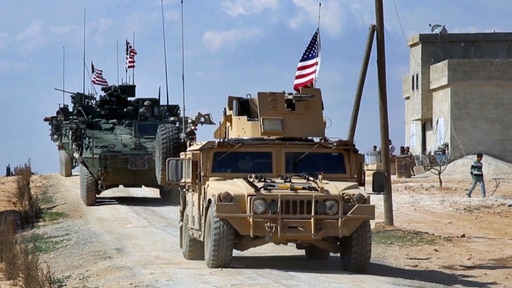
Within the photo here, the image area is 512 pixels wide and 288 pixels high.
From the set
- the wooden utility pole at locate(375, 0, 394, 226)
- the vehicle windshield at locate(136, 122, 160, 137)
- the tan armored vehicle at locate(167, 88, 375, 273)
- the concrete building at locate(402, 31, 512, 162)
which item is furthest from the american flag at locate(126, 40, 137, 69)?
the tan armored vehicle at locate(167, 88, 375, 273)

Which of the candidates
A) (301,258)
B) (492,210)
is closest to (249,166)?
(301,258)

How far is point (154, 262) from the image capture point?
48.1ft

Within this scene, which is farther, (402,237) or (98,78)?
(98,78)

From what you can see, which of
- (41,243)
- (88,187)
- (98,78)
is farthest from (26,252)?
(98,78)

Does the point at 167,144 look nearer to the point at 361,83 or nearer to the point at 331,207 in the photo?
the point at 361,83

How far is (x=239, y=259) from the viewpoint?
14719 millimetres

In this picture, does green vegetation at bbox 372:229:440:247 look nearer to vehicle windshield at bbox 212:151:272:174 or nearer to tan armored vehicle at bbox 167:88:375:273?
tan armored vehicle at bbox 167:88:375:273

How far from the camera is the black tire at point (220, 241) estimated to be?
501 inches

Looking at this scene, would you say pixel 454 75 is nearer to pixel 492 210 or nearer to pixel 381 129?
pixel 492 210

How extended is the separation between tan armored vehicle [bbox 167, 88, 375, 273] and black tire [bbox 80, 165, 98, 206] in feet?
35.4

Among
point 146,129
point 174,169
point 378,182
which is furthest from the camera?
point 146,129

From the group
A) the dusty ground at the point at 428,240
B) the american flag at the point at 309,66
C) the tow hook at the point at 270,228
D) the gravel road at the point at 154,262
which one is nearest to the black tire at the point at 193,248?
the gravel road at the point at 154,262

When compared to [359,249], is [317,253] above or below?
below

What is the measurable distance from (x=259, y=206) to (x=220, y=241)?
657 mm
